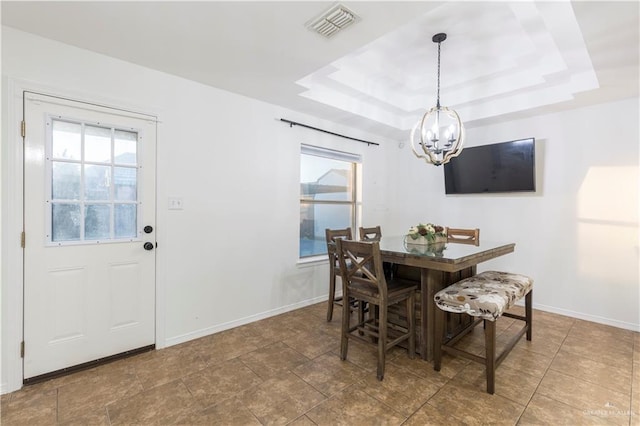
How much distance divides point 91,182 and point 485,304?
9.93 feet

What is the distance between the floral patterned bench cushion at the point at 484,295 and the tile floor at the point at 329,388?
20.8 inches

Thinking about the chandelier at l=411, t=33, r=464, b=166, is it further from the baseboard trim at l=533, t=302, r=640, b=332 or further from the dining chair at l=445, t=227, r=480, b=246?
the baseboard trim at l=533, t=302, r=640, b=332

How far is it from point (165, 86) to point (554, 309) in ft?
15.8

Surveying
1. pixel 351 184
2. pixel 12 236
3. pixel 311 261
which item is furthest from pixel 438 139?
pixel 12 236

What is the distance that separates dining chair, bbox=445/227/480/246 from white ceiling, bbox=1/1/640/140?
1.53 metres

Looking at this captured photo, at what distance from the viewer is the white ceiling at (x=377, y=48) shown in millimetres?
1812

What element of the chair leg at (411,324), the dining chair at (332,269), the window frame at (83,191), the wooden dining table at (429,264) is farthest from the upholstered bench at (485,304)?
the window frame at (83,191)

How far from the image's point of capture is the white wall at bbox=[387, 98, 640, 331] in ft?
10.0

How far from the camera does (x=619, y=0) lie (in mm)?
1625

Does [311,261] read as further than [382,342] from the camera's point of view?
Yes

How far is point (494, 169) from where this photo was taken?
3.77 metres

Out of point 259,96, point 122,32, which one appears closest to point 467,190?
point 259,96

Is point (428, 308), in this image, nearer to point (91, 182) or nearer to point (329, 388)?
point (329, 388)

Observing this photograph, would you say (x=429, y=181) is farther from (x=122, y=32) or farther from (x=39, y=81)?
(x=39, y=81)
